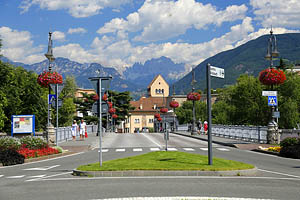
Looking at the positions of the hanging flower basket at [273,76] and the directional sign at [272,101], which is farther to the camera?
the directional sign at [272,101]

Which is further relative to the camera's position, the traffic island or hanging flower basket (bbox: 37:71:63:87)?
hanging flower basket (bbox: 37:71:63:87)

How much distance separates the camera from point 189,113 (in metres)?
105

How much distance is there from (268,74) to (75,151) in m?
14.1

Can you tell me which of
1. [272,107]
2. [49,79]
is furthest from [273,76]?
[49,79]

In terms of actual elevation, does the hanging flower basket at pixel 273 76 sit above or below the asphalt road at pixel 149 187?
above

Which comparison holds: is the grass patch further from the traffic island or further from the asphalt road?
the asphalt road

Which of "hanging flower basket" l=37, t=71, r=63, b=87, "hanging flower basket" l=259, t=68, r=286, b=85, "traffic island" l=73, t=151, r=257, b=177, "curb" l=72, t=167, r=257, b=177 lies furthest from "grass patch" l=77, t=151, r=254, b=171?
"hanging flower basket" l=259, t=68, r=286, b=85

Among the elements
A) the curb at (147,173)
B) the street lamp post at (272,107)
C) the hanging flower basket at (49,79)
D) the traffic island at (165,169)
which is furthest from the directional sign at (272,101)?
the curb at (147,173)

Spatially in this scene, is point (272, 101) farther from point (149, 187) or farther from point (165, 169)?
point (149, 187)

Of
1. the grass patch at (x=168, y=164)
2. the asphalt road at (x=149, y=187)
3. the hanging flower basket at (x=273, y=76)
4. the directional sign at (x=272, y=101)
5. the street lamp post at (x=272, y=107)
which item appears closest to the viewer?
the asphalt road at (x=149, y=187)

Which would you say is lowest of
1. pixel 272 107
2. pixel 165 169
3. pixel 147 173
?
pixel 147 173

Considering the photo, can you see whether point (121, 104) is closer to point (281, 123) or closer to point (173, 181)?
point (281, 123)

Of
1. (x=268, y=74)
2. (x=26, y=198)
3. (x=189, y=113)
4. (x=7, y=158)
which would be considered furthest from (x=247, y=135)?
(x=189, y=113)

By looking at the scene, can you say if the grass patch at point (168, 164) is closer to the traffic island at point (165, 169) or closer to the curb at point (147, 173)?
the traffic island at point (165, 169)
